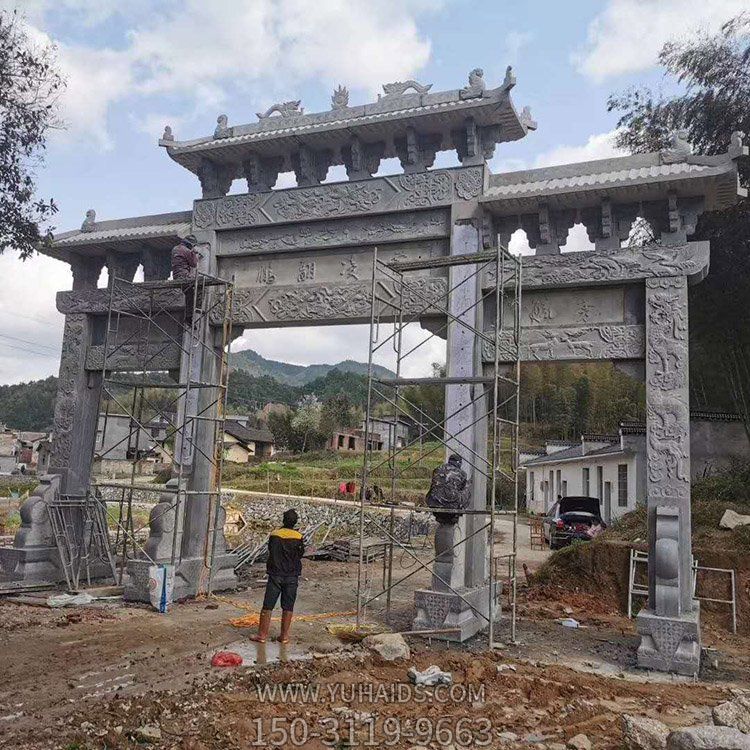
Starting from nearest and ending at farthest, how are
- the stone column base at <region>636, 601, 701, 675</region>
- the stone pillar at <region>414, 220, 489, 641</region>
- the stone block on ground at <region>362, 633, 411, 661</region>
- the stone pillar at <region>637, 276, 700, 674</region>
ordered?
the stone block on ground at <region>362, 633, 411, 661</region> → the stone column base at <region>636, 601, 701, 675</region> → the stone pillar at <region>637, 276, 700, 674</region> → the stone pillar at <region>414, 220, 489, 641</region>

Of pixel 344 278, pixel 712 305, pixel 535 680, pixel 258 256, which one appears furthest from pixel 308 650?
pixel 712 305

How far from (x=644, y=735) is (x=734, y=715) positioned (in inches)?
25.4

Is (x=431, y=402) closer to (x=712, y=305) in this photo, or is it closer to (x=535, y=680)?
(x=712, y=305)

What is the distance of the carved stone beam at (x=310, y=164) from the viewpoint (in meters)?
8.25

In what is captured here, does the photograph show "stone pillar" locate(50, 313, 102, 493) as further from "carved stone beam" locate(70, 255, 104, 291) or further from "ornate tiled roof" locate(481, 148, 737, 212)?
"ornate tiled roof" locate(481, 148, 737, 212)

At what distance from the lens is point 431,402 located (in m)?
36.2

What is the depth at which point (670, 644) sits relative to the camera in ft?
18.4

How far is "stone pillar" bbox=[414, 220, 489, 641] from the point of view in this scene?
6242 mm

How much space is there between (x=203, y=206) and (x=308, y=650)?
587 centimetres

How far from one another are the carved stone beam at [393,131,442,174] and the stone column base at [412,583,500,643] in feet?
15.7

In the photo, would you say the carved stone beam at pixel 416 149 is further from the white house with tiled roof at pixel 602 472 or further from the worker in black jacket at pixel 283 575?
the white house with tiled roof at pixel 602 472

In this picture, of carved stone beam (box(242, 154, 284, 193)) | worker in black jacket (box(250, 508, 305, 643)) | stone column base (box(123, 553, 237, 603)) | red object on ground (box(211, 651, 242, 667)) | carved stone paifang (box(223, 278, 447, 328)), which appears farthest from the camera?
carved stone beam (box(242, 154, 284, 193))

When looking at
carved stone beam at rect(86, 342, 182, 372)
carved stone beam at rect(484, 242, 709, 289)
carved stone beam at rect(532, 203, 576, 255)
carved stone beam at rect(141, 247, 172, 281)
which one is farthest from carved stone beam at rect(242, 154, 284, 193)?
carved stone beam at rect(532, 203, 576, 255)

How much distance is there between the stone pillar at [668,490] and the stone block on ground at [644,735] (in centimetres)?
226
